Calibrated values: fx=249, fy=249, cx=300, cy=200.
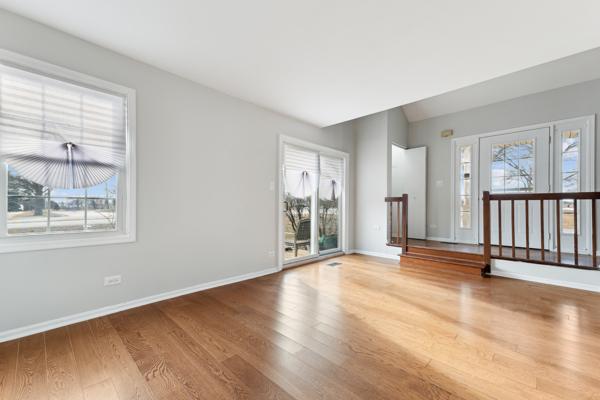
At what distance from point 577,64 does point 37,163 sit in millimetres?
7026

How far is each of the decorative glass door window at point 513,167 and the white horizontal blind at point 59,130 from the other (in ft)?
19.7

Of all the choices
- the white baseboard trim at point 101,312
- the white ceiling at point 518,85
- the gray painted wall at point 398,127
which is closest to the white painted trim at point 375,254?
the gray painted wall at point 398,127

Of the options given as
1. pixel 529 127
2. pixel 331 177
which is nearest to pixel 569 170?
pixel 529 127

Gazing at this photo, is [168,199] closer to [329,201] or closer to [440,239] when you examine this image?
[329,201]

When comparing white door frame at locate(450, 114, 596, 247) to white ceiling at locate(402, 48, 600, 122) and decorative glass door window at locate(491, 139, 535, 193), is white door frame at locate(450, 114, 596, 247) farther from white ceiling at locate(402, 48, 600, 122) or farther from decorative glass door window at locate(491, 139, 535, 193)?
white ceiling at locate(402, 48, 600, 122)

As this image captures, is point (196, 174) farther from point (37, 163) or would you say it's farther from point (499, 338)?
point (499, 338)

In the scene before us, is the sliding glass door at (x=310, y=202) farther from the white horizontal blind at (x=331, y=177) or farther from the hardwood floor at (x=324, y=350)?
the hardwood floor at (x=324, y=350)

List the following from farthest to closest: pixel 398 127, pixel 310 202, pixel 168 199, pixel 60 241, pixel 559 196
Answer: pixel 398 127
pixel 310 202
pixel 559 196
pixel 168 199
pixel 60 241

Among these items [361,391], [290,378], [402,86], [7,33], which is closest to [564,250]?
[402,86]

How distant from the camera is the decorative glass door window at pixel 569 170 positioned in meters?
4.05

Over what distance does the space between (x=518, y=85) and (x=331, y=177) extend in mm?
3697

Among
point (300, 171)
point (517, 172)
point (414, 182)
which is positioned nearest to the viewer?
point (300, 171)

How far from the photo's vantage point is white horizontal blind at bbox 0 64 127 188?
6.54ft

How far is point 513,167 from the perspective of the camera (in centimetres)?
461
